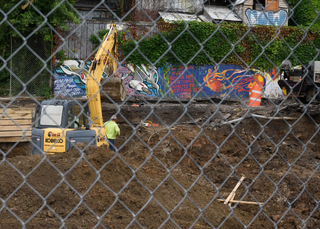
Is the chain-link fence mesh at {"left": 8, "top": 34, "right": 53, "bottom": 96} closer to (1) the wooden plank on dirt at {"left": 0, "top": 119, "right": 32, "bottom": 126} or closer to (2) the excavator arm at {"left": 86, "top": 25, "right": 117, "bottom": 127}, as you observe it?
(1) the wooden plank on dirt at {"left": 0, "top": 119, "right": 32, "bottom": 126}

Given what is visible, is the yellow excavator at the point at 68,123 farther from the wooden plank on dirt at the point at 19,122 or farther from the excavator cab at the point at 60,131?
the wooden plank on dirt at the point at 19,122

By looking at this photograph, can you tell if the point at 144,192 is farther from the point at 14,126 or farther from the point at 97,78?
the point at 14,126

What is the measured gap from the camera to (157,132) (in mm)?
10727

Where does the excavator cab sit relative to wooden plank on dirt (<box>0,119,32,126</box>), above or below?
above

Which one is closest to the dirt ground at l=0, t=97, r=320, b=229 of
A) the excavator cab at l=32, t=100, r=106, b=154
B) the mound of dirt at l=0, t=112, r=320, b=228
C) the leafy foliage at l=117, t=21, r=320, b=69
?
the mound of dirt at l=0, t=112, r=320, b=228

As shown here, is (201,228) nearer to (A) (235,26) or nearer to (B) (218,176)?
(B) (218,176)

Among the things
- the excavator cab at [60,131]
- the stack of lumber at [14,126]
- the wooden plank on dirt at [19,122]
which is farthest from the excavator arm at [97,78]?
the wooden plank on dirt at [19,122]

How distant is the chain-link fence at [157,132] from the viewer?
86.1 inches

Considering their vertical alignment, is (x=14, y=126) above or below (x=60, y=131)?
below

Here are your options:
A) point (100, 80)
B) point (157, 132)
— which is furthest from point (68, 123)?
point (157, 132)

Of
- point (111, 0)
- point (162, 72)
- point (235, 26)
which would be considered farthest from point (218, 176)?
point (111, 0)

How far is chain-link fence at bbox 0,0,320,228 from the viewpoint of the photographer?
2.19m

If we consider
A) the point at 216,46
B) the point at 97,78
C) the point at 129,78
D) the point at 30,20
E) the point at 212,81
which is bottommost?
the point at 129,78

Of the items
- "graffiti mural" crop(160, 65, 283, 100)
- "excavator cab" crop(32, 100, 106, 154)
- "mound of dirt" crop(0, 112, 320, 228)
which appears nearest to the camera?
"mound of dirt" crop(0, 112, 320, 228)
